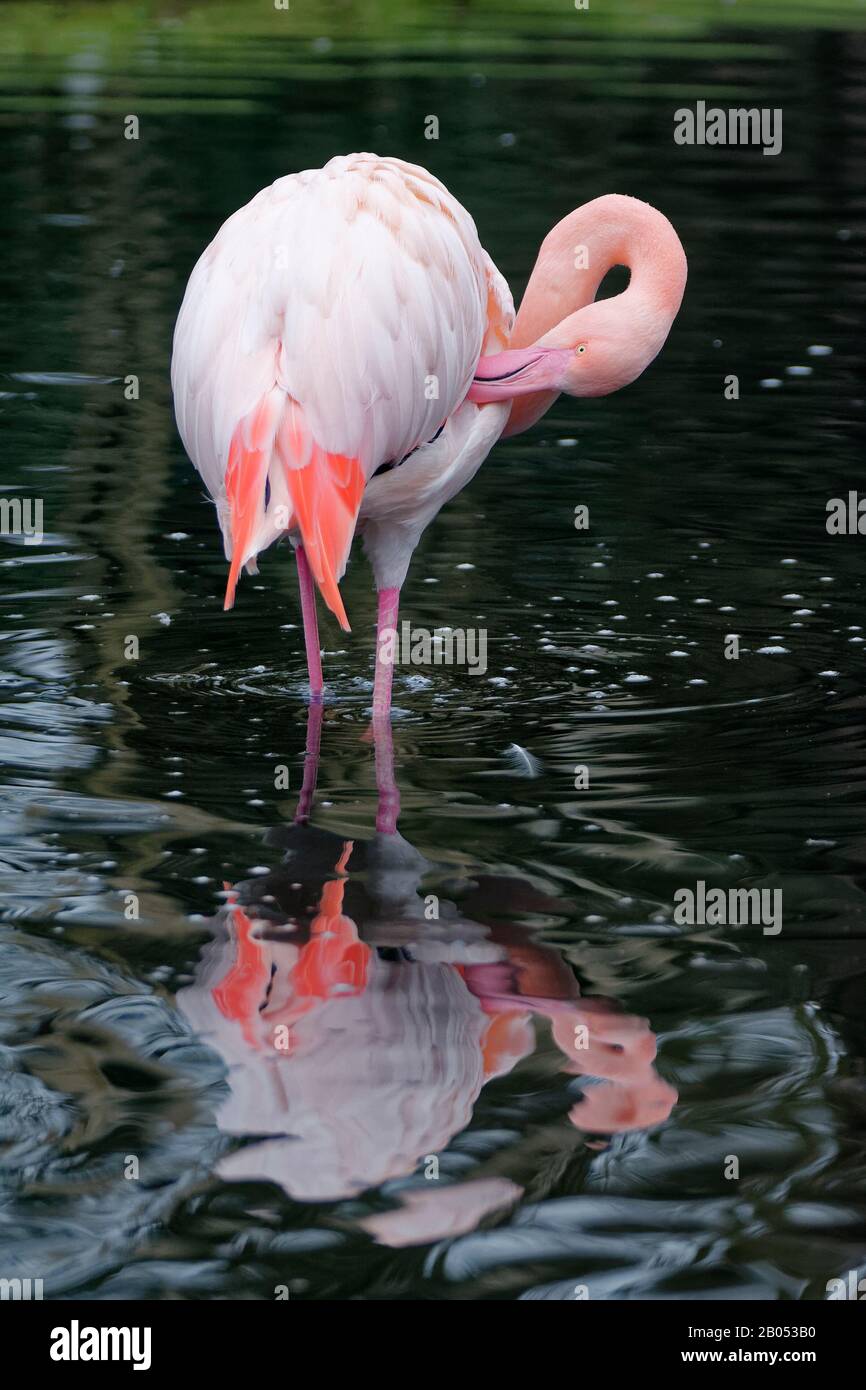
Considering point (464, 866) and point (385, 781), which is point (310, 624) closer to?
point (385, 781)

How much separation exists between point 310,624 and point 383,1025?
7.17ft

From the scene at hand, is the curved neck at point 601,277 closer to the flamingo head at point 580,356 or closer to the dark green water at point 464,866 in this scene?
the flamingo head at point 580,356

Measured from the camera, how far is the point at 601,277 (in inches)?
256

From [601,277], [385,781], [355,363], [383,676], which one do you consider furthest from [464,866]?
[601,277]

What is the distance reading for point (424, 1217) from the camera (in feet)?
11.4

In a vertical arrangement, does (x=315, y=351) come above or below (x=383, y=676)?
above

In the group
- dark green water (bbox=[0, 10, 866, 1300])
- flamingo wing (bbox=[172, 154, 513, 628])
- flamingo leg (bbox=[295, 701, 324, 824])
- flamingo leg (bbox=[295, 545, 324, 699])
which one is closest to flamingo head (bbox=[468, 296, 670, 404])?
flamingo wing (bbox=[172, 154, 513, 628])

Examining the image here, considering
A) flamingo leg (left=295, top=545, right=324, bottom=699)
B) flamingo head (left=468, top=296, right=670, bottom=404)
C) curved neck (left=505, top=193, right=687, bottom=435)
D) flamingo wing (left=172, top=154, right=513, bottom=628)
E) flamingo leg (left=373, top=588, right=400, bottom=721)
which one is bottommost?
flamingo leg (left=373, top=588, right=400, bottom=721)

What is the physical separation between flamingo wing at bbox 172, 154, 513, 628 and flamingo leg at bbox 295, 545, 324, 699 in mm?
561

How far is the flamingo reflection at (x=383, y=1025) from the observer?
11.9 ft

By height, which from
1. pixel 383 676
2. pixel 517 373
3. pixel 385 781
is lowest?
pixel 385 781

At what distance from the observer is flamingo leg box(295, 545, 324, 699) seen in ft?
20.0

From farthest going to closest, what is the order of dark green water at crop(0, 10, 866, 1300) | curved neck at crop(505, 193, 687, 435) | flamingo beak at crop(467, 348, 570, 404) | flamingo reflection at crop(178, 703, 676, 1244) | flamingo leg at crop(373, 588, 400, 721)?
curved neck at crop(505, 193, 687, 435) → flamingo beak at crop(467, 348, 570, 404) → flamingo leg at crop(373, 588, 400, 721) → flamingo reflection at crop(178, 703, 676, 1244) → dark green water at crop(0, 10, 866, 1300)

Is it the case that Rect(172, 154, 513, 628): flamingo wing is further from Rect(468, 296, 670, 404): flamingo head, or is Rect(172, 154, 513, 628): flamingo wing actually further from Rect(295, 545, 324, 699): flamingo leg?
Rect(295, 545, 324, 699): flamingo leg
